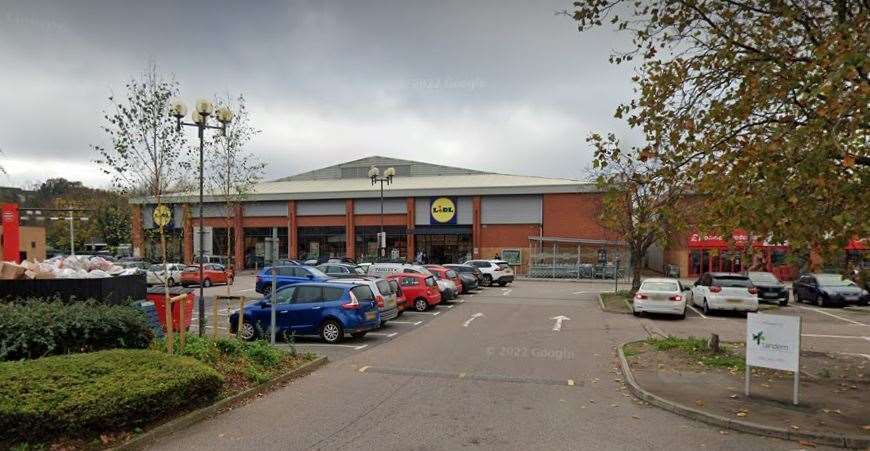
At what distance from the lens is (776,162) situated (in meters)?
7.38

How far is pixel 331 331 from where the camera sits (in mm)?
13898

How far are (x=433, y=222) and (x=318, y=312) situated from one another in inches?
1456

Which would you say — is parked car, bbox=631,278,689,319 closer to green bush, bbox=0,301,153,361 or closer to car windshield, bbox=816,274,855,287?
car windshield, bbox=816,274,855,287

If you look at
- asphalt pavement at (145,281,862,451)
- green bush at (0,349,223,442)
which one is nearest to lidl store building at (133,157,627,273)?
asphalt pavement at (145,281,862,451)

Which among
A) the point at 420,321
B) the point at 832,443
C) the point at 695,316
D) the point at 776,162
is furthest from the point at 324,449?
the point at 695,316

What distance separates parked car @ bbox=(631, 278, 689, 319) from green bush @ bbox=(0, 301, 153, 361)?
15203 millimetres

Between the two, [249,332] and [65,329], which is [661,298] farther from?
[65,329]

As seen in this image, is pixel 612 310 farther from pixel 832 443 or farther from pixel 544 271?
pixel 544 271

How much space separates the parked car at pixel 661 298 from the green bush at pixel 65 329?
49.9ft

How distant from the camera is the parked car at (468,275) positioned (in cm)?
2864

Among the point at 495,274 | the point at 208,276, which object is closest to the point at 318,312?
the point at 495,274

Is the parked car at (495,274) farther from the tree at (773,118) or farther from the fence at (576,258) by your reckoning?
the tree at (773,118)

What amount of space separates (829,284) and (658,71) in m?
18.5

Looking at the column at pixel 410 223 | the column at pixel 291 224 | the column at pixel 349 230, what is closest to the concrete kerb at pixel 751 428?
the column at pixel 410 223
